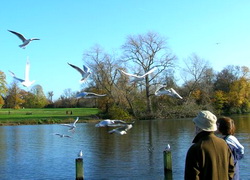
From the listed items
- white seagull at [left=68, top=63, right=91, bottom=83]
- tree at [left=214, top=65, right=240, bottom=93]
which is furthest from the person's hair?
tree at [left=214, top=65, right=240, bottom=93]

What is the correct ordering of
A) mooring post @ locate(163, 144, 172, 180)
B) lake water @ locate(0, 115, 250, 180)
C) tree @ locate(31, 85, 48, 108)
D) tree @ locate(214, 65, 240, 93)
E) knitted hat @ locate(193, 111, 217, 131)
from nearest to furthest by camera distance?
knitted hat @ locate(193, 111, 217, 131), mooring post @ locate(163, 144, 172, 180), lake water @ locate(0, 115, 250, 180), tree @ locate(214, 65, 240, 93), tree @ locate(31, 85, 48, 108)

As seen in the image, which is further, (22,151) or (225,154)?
(22,151)

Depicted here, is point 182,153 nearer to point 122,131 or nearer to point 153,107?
point 122,131

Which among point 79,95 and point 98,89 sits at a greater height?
point 98,89

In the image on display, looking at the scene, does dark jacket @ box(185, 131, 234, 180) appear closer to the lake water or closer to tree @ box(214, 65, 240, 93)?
the lake water

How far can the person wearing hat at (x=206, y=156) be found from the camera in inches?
145

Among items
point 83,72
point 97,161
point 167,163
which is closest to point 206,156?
point 83,72

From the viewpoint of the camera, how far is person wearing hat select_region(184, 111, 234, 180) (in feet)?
12.1

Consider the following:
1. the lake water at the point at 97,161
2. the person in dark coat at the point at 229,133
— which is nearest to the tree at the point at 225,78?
the lake water at the point at 97,161

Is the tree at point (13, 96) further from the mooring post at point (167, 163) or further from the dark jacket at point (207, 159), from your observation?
the dark jacket at point (207, 159)

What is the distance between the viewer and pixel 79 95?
1270 centimetres

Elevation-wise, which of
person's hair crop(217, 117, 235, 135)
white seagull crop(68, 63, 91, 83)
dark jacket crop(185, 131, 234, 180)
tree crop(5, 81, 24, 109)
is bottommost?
dark jacket crop(185, 131, 234, 180)

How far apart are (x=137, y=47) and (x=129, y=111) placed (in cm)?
1104

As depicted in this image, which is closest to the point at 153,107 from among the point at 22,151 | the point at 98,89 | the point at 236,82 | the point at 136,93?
the point at 136,93
